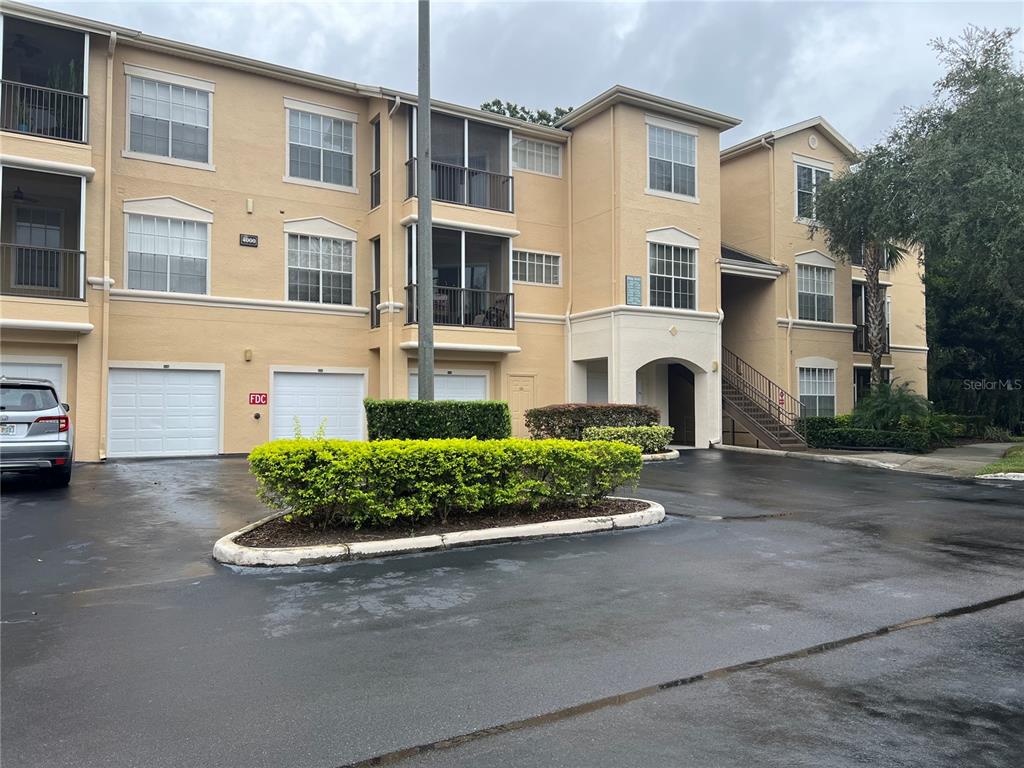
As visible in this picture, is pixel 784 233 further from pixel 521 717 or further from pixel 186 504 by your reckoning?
pixel 521 717

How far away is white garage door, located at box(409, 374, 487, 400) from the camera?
68.2ft

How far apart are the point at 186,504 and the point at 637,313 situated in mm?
13896

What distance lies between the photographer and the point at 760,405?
2442 centimetres

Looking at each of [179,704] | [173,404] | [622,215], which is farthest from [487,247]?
[179,704]

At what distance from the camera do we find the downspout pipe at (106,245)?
16.9 m

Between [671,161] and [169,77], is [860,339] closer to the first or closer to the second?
[671,161]

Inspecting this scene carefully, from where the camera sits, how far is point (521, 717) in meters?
3.84

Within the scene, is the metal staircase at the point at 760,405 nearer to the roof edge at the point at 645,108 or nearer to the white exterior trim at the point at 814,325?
the white exterior trim at the point at 814,325

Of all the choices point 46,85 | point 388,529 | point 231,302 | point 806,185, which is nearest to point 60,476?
point 388,529

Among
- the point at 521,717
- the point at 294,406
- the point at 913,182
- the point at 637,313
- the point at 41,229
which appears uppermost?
the point at 913,182

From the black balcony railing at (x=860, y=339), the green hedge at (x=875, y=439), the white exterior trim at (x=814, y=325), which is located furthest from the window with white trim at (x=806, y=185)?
the green hedge at (x=875, y=439)

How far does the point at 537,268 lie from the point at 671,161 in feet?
16.6

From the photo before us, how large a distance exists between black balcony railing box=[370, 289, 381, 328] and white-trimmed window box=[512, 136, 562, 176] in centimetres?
591

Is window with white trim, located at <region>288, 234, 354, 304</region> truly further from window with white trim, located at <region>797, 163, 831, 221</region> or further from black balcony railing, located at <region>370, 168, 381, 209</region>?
window with white trim, located at <region>797, 163, 831, 221</region>
